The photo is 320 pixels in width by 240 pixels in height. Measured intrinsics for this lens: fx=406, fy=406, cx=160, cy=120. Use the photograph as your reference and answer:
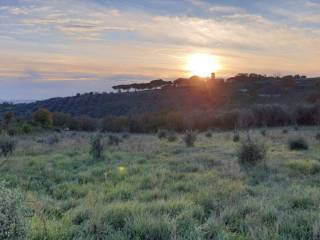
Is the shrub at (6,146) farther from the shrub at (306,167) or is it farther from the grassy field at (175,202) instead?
the shrub at (306,167)

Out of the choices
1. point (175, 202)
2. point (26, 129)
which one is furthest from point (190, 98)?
point (175, 202)

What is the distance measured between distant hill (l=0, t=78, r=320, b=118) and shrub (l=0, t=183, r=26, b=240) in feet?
236

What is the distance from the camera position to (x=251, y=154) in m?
14.8

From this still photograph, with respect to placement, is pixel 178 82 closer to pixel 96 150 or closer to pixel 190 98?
pixel 190 98

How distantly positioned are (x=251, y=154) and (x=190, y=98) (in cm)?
7580

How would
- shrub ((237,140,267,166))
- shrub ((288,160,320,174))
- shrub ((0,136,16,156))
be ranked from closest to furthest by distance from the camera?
shrub ((288,160,320,174)), shrub ((237,140,267,166)), shrub ((0,136,16,156))

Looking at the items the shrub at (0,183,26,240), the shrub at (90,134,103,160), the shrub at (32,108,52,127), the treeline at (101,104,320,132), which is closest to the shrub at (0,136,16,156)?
the shrub at (90,134,103,160)

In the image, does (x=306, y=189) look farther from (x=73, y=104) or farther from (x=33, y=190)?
(x=73, y=104)

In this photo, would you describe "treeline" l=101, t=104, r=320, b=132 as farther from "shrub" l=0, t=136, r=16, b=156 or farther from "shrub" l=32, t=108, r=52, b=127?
"shrub" l=0, t=136, r=16, b=156

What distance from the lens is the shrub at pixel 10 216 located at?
4.87 meters

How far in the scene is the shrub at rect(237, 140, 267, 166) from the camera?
1474 centimetres

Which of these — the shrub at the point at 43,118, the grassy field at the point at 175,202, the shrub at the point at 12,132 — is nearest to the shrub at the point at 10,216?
the grassy field at the point at 175,202

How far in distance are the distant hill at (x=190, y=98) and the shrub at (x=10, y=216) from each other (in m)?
72.0

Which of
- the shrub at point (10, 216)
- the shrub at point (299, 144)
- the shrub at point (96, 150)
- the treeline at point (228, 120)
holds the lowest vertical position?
the treeline at point (228, 120)
